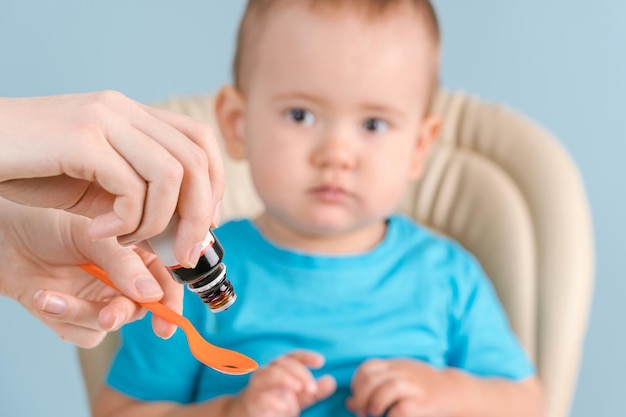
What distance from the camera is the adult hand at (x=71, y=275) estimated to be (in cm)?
65

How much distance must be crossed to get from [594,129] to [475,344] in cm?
80

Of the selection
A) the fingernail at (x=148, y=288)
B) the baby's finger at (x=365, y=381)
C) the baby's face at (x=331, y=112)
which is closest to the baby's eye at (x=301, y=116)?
the baby's face at (x=331, y=112)

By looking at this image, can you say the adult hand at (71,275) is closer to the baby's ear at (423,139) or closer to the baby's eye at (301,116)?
the baby's eye at (301,116)

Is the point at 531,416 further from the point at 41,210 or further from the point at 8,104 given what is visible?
the point at 8,104

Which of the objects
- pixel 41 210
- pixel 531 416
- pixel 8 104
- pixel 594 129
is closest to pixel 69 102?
pixel 8 104

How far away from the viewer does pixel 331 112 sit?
98cm

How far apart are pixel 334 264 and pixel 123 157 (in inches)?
21.8

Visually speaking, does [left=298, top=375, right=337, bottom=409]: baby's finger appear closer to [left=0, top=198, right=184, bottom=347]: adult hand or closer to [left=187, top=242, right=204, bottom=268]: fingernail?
[left=0, top=198, right=184, bottom=347]: adult hand

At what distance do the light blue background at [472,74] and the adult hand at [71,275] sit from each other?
2.98 ft

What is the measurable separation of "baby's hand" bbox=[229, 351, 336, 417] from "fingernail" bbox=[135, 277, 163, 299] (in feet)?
0.86

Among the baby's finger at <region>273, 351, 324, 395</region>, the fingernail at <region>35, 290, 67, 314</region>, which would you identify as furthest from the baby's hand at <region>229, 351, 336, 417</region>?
the fingernail at <region>35, 290, 67, 314</region>

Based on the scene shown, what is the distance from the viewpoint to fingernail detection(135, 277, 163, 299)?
2.10 feet

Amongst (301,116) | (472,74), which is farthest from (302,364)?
(472,74)

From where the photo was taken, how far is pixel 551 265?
114cm
